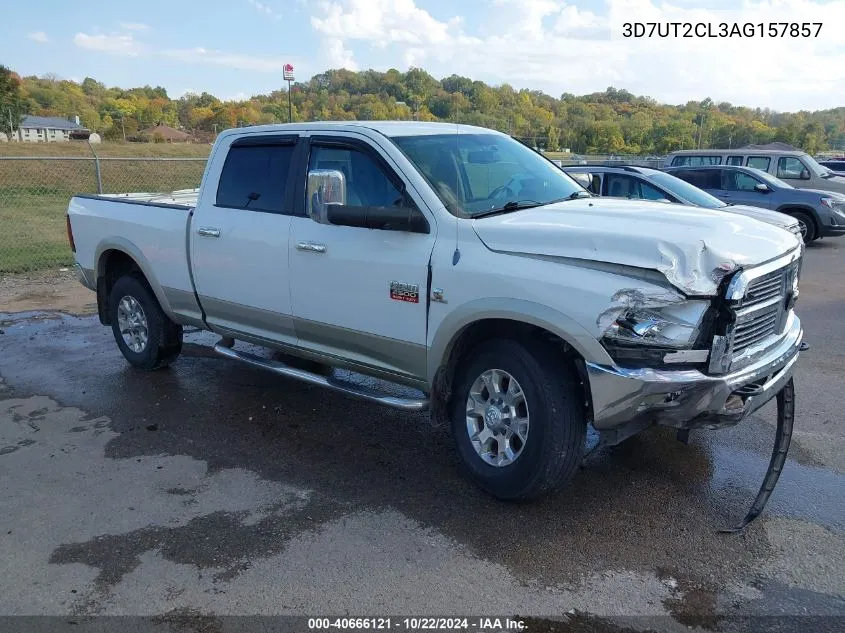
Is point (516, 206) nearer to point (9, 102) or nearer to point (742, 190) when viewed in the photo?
point (742, 190)

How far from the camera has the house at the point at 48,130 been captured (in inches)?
2990

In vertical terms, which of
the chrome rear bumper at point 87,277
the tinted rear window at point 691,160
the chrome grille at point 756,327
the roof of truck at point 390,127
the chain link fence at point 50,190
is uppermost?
the roof of truck at point 390,127

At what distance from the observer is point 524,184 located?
4.73 m

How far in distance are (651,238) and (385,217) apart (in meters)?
1.48

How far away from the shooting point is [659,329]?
3291 millimetres

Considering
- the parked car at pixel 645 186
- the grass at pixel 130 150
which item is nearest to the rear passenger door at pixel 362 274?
the parked car at pixel 645 186

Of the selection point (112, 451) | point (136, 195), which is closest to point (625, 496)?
point (112, 451)

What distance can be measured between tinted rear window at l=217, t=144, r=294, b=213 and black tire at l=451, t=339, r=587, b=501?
6.97 ft

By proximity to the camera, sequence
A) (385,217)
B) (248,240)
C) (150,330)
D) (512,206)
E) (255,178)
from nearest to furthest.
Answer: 1. (385,217)
2. (512,206)
3. (248,240)
4. (255,178)
5. (150,330)

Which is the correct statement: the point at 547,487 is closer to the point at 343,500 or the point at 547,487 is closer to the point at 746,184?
the point at 343,500

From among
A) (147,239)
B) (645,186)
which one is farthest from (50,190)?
(147,239)

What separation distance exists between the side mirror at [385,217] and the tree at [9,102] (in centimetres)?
6549

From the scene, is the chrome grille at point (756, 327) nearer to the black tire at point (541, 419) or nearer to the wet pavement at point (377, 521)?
the black tire at point (541, 419)

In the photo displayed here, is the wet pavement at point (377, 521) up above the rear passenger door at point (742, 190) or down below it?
below
